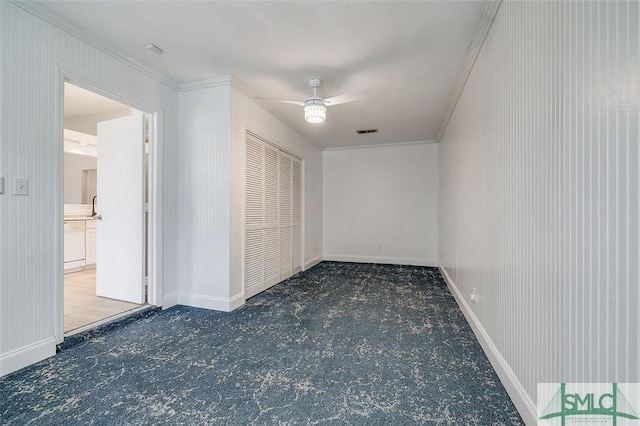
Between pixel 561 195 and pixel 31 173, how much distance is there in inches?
126

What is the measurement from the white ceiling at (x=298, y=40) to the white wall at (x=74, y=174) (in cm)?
362

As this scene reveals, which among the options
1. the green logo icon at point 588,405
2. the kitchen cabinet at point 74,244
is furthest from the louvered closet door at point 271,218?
the kitchen cabinet at point 74,244

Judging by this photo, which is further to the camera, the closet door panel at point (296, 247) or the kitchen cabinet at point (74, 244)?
the closet door panel at point (296, 247)

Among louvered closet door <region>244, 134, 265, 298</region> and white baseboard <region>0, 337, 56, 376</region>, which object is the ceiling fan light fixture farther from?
white baseboard <region>0, 337, 56, 376</region>

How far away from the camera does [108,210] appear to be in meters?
3.18

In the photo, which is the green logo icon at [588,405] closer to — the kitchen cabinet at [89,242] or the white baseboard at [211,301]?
the white baseboard at [211,301]

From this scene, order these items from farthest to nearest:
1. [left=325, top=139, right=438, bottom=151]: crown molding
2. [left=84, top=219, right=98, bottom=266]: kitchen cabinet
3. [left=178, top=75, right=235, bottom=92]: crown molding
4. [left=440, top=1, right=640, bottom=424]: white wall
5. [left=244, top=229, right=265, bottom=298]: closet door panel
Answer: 1. [left=325, top=139, right=438, bottom=151]: crown molding
2. [left=84, top=219, right=98, bottom=266]: kitchen cabinet
3. [left=244, top=229, right=265, bottom=298]: closet door panel
4. [left=178, top=75, right=235, bottom=92]: crown molding
5. [left=440, top=1, right=640, bottom=424]: white wall

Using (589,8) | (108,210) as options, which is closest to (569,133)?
(589,8)

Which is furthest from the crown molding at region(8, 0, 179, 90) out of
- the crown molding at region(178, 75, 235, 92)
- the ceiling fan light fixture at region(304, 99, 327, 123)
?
the ceiling fan light fixture at region(304, 99, 327, 123)

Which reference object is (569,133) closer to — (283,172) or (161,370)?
(161,370)

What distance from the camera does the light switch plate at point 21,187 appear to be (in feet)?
6.12

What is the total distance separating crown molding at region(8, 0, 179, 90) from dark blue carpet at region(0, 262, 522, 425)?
8.23 feet

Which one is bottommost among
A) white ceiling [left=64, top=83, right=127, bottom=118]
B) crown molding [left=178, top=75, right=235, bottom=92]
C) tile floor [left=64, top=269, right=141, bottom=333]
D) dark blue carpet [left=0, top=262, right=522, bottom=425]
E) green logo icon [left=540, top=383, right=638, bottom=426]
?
dark blue carpet [left=0, top=262, right=522, bottom=425]

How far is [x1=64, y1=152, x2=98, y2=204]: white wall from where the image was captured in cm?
505
